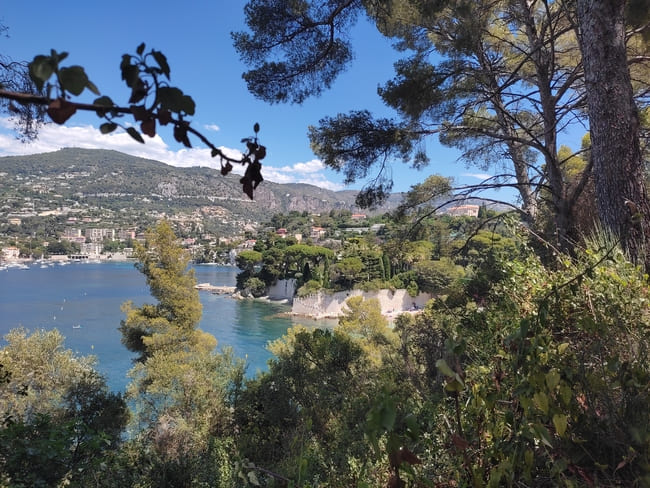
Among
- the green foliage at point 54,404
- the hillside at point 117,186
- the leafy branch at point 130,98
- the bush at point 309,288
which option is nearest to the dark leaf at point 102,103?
the leafy branch at point 130,98

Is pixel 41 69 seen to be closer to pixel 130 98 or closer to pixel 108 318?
pixel 130 98

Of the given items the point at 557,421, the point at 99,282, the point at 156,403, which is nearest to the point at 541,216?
the point at 557,421

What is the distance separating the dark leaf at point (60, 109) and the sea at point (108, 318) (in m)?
9.16

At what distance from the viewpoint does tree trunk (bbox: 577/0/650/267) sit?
2.41m

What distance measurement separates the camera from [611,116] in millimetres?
2492

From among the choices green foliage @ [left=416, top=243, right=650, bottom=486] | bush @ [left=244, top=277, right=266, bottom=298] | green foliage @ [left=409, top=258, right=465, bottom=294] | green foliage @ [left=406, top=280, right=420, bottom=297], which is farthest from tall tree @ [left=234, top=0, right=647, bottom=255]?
bush @ [left=244, top=277, right=266, bottom=298]

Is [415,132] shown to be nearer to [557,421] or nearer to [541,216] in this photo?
[541,216]

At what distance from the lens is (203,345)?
940 centimetres

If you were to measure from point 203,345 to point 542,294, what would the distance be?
9.02 meters

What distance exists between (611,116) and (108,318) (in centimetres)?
2815

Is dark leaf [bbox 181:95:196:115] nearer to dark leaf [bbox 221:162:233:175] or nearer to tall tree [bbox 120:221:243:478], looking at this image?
dark leaf [bbox 221:162:233:175]

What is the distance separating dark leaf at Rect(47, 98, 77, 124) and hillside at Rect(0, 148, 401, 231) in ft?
300

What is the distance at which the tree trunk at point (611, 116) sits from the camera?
2.41 m

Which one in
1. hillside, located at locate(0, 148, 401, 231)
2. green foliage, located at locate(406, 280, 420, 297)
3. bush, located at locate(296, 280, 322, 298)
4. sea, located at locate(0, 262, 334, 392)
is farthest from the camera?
hillside, located at locate(0, 148, 401, 231)
